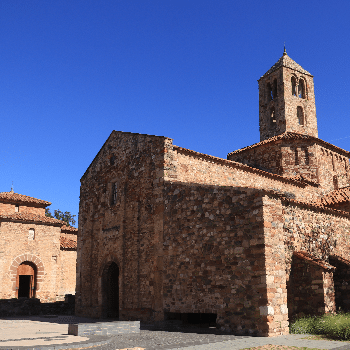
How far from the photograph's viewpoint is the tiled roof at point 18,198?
91.5 ft

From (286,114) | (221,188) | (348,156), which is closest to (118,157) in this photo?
(221,188)

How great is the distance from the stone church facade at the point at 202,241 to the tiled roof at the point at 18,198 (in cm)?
957

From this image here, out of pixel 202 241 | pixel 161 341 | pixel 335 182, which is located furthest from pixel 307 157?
pixel 161 341

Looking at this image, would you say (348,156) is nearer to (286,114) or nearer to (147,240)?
(286,114)

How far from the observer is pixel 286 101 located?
27734 millimetres

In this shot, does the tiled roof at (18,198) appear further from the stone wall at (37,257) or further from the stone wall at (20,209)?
the stone wall at (37,257)

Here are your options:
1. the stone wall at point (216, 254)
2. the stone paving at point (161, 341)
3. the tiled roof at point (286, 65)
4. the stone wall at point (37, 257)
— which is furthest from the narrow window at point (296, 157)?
the stone wall at point (37, 257)

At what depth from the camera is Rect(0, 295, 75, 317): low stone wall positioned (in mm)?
19953

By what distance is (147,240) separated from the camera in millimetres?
15391

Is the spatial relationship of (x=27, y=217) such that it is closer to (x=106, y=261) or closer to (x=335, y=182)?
(x=106, y=261)

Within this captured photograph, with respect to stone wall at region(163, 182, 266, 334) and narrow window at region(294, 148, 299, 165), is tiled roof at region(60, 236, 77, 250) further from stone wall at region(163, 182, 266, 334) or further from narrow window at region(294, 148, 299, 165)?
narrow window at region(294, 148, 299, 165)

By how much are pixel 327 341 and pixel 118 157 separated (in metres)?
12.3

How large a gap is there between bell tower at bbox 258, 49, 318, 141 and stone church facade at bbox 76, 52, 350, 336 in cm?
620

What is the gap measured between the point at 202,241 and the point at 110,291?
716cm
